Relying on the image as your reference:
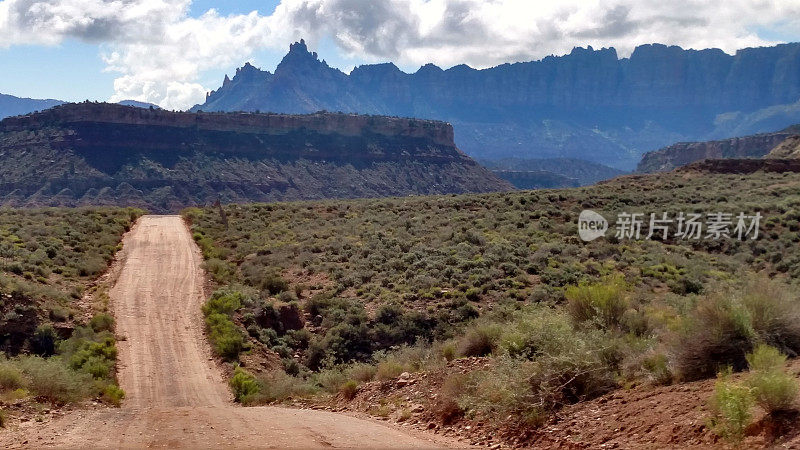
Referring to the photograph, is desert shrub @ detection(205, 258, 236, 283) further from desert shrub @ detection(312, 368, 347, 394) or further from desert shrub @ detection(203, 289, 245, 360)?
desert shrub @ detection(312, 368, 347, 394)

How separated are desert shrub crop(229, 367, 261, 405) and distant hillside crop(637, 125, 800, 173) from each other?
94.0 metres

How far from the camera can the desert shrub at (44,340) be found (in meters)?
16.1

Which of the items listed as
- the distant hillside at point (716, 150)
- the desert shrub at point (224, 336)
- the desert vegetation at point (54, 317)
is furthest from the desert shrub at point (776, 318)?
the distant hillside at point (716, 150)

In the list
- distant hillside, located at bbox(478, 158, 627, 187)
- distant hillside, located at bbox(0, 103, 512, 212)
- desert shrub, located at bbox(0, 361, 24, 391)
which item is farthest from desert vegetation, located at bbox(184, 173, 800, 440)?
distant hillside, located at bbox(478, 158, 627, 187)

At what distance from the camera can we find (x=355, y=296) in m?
21.5

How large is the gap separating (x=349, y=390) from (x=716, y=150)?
388 feet

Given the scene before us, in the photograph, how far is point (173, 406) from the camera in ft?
41.5

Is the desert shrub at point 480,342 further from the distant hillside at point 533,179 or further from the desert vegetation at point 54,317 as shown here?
the distant hillside at point 533,179

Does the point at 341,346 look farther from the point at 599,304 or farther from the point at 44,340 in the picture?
the point at 599,304

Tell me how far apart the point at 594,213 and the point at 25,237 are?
27.8 meters

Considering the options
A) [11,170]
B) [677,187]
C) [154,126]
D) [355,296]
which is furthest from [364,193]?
[355,296]

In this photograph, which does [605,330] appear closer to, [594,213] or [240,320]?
[240,320]

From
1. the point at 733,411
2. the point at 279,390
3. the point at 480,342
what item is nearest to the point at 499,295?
the point at 480,342

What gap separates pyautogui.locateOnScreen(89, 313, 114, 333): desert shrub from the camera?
57.3 feet
